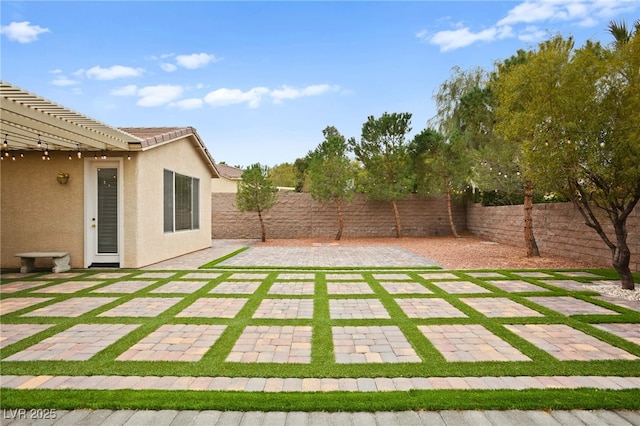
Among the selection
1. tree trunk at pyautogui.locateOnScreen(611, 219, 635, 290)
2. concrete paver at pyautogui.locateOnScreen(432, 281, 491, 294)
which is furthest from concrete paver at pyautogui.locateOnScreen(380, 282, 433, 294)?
tree trunk at pyautogui.locateOnScreen(611, 219, 635, 290)

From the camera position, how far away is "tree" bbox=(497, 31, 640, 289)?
17.9ft

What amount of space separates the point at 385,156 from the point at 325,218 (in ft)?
13.7

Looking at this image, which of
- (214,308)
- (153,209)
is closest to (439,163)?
(153,209)

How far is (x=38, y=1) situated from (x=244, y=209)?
9019mm

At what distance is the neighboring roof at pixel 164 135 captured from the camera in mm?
8328

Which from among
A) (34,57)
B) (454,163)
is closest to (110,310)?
(34,57)

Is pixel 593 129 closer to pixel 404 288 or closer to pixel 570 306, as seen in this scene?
pixel 570 306

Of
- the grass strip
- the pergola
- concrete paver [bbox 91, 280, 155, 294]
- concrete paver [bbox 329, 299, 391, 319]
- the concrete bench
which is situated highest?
the pergola

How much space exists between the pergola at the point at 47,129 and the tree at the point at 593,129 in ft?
26.5

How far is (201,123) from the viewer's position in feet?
65.9

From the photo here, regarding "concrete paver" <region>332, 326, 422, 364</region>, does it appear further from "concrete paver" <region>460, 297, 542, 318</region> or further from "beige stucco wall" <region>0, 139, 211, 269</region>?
"beige stucco wall" <region>0, 139, 211, 269</region>

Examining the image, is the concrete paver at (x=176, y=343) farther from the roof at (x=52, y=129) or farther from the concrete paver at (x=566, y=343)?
the roof at (x=52, y=129)

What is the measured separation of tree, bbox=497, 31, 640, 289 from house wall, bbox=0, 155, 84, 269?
9979 millimetres

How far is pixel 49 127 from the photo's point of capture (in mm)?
5777
